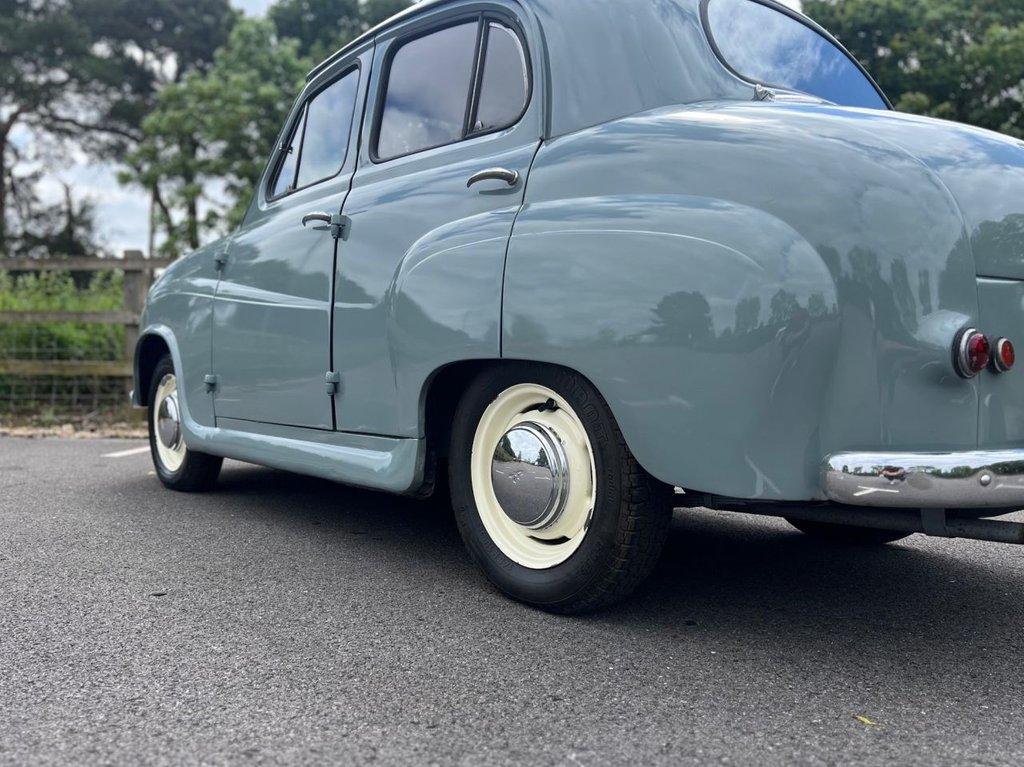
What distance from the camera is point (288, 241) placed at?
371 centimetres

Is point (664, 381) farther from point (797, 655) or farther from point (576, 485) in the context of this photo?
point (797, 655)

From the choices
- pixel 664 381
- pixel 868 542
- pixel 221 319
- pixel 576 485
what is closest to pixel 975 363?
pixel 664 381

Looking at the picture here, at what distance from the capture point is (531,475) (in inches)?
105

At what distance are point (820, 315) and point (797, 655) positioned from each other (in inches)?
33.7

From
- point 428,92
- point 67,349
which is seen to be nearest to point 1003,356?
point 428,92

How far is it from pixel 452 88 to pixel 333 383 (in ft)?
3.45

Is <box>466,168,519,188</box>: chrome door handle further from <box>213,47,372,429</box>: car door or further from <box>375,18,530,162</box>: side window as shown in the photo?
<box>213,47,372,429</box>: car door

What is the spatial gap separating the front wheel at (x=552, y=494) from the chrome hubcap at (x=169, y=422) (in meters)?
2.22

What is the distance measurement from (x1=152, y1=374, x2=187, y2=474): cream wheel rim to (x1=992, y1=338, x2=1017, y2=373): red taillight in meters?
3.55

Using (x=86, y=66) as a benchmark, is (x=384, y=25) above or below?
below

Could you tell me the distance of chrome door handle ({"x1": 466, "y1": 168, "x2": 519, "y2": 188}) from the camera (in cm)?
276

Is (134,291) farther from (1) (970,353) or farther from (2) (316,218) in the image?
(1) (970,353)

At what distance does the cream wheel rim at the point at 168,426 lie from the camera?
15.4 feet

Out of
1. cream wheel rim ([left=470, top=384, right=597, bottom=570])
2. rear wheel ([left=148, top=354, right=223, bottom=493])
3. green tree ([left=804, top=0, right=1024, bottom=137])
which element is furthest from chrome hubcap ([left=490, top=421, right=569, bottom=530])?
green tree ([left=804, top=0, right=1024, bottom=137])
